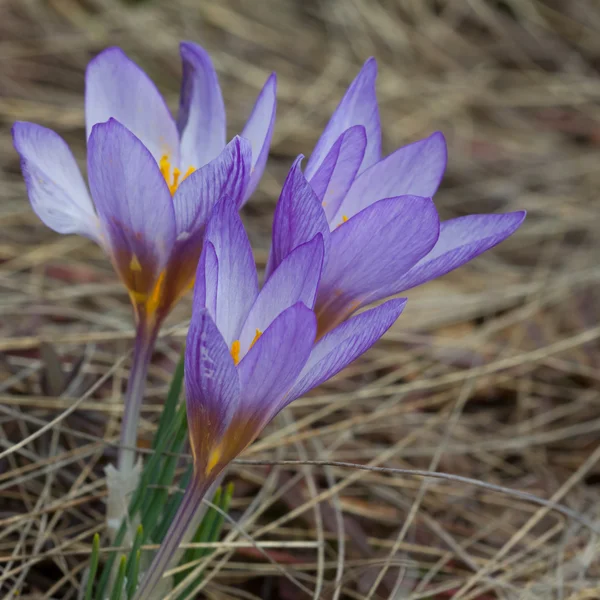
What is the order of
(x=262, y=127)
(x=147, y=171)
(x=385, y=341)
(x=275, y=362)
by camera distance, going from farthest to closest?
(x=385, y=341), (x=262, y=127), (x=147, y=171), (x=275, y=362)

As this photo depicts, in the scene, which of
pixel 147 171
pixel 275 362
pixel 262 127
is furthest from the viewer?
pixel 262 127

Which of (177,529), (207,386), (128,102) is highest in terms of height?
(128,102)

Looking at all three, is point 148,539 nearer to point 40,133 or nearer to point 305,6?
point 40,133

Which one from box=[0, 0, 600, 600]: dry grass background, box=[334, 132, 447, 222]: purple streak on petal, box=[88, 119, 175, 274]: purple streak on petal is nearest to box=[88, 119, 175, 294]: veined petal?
box=[88, 119, 175, 274]: purple streak on petal

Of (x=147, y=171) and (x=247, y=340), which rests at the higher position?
(x=147, y=171)

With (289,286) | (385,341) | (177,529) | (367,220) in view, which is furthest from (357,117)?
(385,341)

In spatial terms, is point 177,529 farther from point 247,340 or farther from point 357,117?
point 357,117

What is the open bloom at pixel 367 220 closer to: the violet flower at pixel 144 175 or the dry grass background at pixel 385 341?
the violet flower at pixel 144 175
